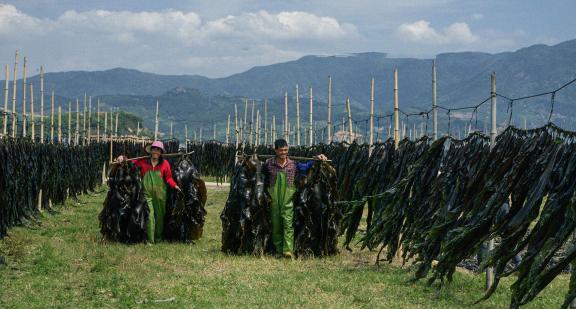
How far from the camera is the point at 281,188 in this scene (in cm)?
1109

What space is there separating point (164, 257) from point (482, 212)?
5646 millimetres

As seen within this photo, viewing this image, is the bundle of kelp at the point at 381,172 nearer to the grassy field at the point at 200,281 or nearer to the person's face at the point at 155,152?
the grassy field at the point at 200,281

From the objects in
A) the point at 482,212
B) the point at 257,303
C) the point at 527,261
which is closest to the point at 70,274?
the point at 257,303

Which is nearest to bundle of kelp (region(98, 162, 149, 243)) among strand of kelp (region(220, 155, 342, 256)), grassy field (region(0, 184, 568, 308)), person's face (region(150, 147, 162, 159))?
grassy field (region(0, 184, 568, 308))

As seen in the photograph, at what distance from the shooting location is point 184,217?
12.4 m

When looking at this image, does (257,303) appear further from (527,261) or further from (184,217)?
(184,217)

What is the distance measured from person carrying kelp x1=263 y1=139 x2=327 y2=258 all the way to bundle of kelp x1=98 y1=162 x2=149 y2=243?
228cm

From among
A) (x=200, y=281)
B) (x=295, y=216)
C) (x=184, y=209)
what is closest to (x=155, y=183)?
(x=184, y=209)

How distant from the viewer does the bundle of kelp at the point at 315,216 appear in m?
10.9

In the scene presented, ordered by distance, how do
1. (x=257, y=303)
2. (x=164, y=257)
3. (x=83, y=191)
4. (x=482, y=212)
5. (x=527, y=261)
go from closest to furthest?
(x=527, y=261), (x=482, y=212), (x=257, y=303), (x=164, y=257), (x=83, y=191)

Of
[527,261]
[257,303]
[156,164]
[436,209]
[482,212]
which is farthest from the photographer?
[156,164]

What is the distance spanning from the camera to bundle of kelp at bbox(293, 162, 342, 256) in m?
10.9

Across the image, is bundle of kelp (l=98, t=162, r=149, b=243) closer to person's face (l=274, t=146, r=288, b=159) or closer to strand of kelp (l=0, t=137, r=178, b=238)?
strand of kelp (l=0, t=137, r=178, b=238)

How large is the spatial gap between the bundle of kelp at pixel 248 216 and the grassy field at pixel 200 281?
28 centimetres
